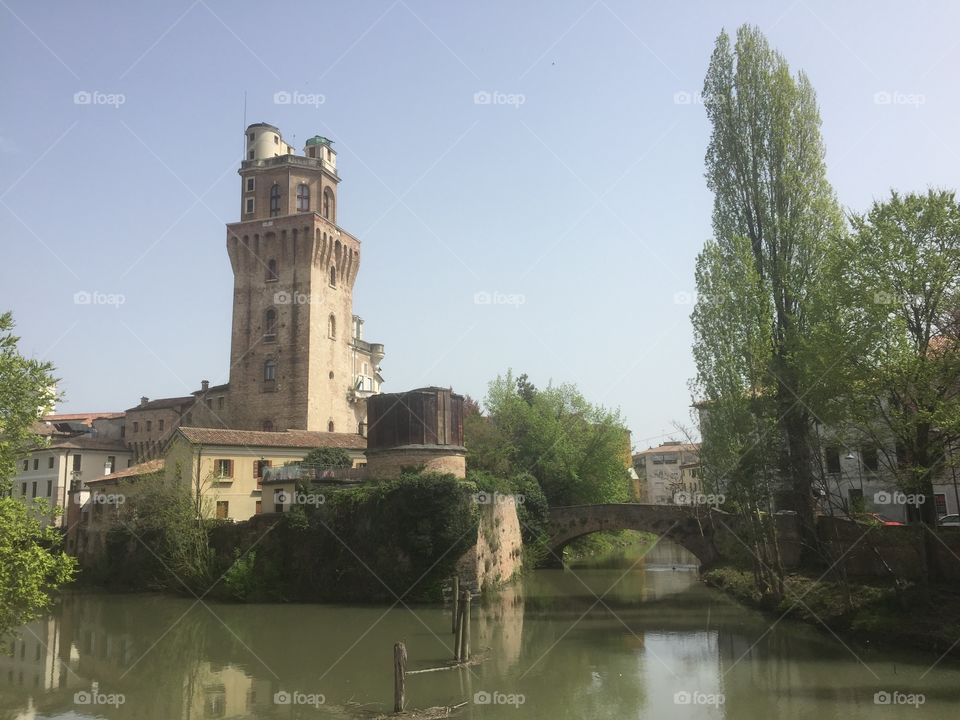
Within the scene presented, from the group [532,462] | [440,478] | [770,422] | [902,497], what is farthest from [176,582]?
[902,497]

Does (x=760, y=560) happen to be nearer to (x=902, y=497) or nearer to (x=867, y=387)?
(x=902, y=497)

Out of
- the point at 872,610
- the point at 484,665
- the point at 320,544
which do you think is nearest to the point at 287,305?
the point at 320,544

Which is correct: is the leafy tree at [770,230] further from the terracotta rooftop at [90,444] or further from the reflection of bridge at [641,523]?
the terracotta rooftop at [90,444]

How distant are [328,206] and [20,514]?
38598 mm

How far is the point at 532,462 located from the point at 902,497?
30.2 meters

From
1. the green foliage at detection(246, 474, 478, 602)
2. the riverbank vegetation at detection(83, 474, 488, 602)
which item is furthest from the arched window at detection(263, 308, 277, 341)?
the green foliage at detection(246, 474, 478, 602)

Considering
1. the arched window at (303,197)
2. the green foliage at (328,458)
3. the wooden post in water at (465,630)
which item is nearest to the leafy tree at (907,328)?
the wooden post in water at (465,630)

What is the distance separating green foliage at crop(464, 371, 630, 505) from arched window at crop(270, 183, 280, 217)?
18.4m

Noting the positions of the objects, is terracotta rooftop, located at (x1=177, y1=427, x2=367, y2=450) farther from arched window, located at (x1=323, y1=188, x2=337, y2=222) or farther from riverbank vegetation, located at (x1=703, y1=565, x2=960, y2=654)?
riverbank vegetation, located at (x1=703, y1=565, x2=960, y2=654)

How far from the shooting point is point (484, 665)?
20.7 m

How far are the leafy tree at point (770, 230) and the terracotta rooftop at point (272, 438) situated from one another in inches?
879

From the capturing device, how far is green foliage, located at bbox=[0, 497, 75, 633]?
1475cm


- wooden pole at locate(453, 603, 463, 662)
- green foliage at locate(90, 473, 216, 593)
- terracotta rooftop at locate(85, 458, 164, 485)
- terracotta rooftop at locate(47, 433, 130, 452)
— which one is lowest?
wooden pole at locate(453, 603, 463, 662)

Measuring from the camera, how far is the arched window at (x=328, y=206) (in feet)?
168
